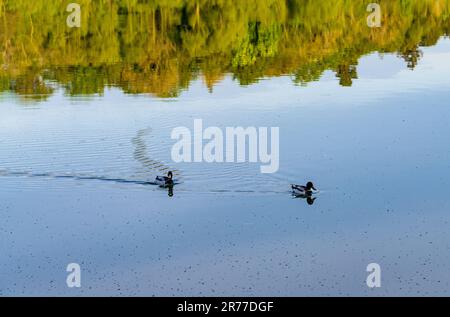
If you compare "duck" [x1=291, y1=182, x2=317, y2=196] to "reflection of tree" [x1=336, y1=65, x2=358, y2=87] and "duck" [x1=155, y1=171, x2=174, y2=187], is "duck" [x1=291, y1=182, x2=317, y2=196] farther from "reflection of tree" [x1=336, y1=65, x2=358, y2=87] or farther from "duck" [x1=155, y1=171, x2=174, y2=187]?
"reflection of tree" [x1=336, y1=65, x2=358, y2=87]

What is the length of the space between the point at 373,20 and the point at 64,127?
3563cm

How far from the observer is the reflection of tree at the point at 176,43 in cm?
5097

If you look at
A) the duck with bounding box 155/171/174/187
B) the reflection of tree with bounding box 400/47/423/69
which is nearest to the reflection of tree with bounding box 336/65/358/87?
the reflection of tree with bounding box 400/47/423/69

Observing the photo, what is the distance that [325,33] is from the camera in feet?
213

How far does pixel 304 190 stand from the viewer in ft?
87.5

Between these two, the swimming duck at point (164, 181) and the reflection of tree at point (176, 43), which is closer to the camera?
the swimming duck at point (164, 181)

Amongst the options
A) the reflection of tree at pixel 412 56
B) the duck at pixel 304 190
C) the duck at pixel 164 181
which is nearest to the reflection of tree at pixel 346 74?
the reflection of tree at pixel 412 56

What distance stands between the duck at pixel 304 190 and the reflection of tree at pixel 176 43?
20416mm

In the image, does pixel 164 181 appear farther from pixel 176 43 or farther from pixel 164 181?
pixel 176 43

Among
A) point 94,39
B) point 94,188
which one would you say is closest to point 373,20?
point 94,39

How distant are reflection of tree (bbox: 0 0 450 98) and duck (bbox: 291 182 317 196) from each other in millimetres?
20416

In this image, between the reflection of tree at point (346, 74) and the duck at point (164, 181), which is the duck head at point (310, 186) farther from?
the reflection of tree at point (346, 74)
